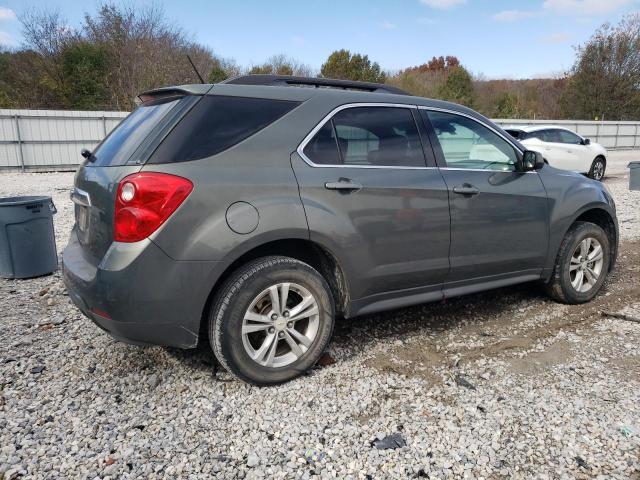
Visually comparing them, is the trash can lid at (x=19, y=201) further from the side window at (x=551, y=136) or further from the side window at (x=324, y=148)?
the side window at (x=551, y=136)

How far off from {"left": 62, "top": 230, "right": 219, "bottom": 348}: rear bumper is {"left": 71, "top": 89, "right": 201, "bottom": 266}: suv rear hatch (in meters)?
0.16

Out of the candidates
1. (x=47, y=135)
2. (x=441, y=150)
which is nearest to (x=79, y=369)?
(x=441, y=150)

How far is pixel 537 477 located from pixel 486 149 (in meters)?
2.49

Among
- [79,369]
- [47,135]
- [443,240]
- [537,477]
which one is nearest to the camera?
[537,477]

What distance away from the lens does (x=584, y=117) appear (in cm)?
3678

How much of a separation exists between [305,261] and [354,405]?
0.95 metres

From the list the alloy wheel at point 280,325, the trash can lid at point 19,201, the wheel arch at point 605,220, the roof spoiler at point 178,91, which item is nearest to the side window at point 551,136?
the wheel arch at point 605,220

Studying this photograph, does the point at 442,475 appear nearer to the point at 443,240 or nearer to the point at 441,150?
the point at 443,240

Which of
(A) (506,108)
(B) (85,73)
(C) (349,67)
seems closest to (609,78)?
(A) (506,108)

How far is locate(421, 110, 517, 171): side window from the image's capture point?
3.67 m

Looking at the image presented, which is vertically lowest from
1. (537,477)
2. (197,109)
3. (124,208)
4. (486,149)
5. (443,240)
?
(537,477)

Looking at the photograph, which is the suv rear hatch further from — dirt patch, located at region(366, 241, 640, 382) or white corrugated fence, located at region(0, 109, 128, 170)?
white corrugated fence, located at region(0, 109, 128, 170)

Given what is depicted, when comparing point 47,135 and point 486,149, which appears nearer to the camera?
point 486,149

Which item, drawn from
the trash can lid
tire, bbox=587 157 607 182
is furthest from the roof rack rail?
tire, bbox=587 157 607 182
